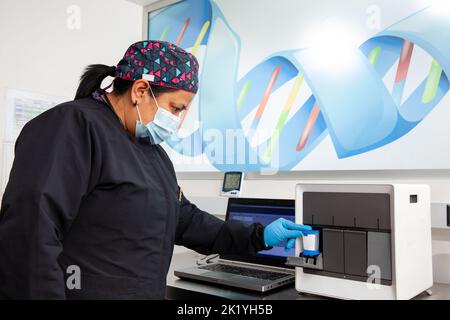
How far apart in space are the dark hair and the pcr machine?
0.54 m

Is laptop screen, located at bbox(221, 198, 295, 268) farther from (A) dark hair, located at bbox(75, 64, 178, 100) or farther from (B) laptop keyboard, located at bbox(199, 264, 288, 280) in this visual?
(A) dark hair, located at bbox(75, 64, 178, 100)

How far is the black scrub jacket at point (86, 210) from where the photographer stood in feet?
2.66

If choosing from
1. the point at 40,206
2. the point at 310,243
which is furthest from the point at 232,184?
the point at 40,206

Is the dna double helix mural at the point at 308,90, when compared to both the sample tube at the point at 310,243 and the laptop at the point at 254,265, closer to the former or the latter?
the laptop at the point at 254,265

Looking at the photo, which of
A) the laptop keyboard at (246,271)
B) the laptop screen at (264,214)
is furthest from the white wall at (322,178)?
the laptop keyboard at (246,271)

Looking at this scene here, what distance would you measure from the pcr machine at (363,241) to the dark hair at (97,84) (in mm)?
541

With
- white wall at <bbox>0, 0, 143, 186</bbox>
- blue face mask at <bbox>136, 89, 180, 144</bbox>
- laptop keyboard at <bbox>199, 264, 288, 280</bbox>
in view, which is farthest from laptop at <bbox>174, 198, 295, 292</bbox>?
white wall at <bbox>0, 0, 143, 186</bbox>

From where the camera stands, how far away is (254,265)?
171 cm

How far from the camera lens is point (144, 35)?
266cm

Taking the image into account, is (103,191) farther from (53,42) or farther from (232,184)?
(53,42)

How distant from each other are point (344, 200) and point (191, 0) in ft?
5.65

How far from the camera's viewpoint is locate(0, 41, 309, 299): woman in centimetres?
81

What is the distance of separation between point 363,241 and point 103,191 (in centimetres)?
74
